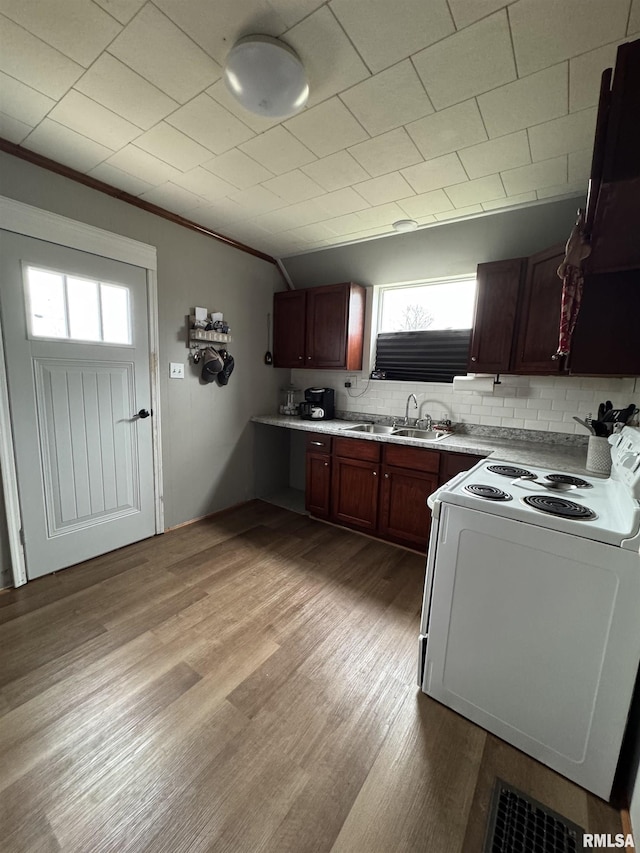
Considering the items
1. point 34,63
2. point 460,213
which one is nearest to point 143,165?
point 34,63

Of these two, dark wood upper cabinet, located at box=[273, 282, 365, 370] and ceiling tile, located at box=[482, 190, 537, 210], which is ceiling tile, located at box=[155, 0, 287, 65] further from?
dark wood upper cabinet, located at box=[273, 282, 365, 370]

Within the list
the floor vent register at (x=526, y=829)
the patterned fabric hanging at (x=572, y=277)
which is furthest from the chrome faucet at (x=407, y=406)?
the floor vent register at (x=526, y=829)

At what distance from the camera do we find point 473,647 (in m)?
1.34

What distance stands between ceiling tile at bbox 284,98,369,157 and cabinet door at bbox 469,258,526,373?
1299mm

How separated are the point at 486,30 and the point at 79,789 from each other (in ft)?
9.47

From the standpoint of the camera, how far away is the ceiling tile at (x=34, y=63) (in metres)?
1.25

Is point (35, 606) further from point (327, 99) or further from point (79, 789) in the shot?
point (327, 99)

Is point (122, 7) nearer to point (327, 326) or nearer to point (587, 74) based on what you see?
point (587, 74)

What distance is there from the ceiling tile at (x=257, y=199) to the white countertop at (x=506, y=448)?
1.74m

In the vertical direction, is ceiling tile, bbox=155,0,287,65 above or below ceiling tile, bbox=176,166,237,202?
below

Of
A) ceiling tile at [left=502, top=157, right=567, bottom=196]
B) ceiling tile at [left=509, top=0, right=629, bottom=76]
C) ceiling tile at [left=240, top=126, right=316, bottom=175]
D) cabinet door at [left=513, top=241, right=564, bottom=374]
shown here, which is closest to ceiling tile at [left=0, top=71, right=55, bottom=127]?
ceiling tile at [left=240, top=126, right=316, bottom=175]

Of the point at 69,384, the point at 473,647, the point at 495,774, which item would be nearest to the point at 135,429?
the point at 69,384

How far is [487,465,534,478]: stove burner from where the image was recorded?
1733 mm

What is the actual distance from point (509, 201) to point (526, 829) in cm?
309
